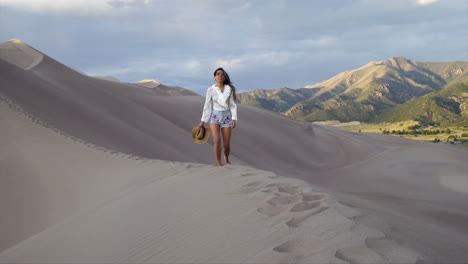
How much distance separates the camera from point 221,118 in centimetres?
680

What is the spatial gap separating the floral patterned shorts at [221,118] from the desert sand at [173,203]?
0.89m

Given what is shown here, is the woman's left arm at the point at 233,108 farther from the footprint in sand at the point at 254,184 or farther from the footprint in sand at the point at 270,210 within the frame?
the footprint in sand at the point at 270,210

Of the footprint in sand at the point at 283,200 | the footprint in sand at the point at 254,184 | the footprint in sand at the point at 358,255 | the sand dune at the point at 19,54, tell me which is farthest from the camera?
the sand dune at the point at 19,54

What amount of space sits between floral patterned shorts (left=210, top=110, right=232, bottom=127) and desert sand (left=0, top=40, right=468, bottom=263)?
892mm

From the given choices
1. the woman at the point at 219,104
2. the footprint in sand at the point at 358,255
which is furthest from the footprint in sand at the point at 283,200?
the woman at the point at 219,104

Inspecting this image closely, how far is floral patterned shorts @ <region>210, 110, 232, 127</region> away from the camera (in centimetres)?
679

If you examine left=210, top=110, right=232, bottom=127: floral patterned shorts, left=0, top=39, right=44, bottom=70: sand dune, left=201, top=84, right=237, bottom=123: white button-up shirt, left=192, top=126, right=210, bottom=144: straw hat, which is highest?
left=0, top=39, right=44, bottom=70: sand dune

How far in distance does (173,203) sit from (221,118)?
2.48 meters

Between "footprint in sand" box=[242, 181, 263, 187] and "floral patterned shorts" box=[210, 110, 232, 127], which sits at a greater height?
"floral patterned shorts" box=[210, 110, 232, 127]

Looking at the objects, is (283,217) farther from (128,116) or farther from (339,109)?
(339,109)

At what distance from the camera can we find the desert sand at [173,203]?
3.03m

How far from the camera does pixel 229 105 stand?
22.5 feet

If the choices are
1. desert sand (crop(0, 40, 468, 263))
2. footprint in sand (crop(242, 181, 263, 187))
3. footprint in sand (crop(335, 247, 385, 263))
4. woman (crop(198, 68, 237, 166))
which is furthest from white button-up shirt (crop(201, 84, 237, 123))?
footprint in sand (crop(335, 247, 385, 263))

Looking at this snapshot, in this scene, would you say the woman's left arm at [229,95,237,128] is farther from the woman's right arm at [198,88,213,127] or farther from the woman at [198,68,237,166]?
the woman's right arm at [198,88,213,127]
